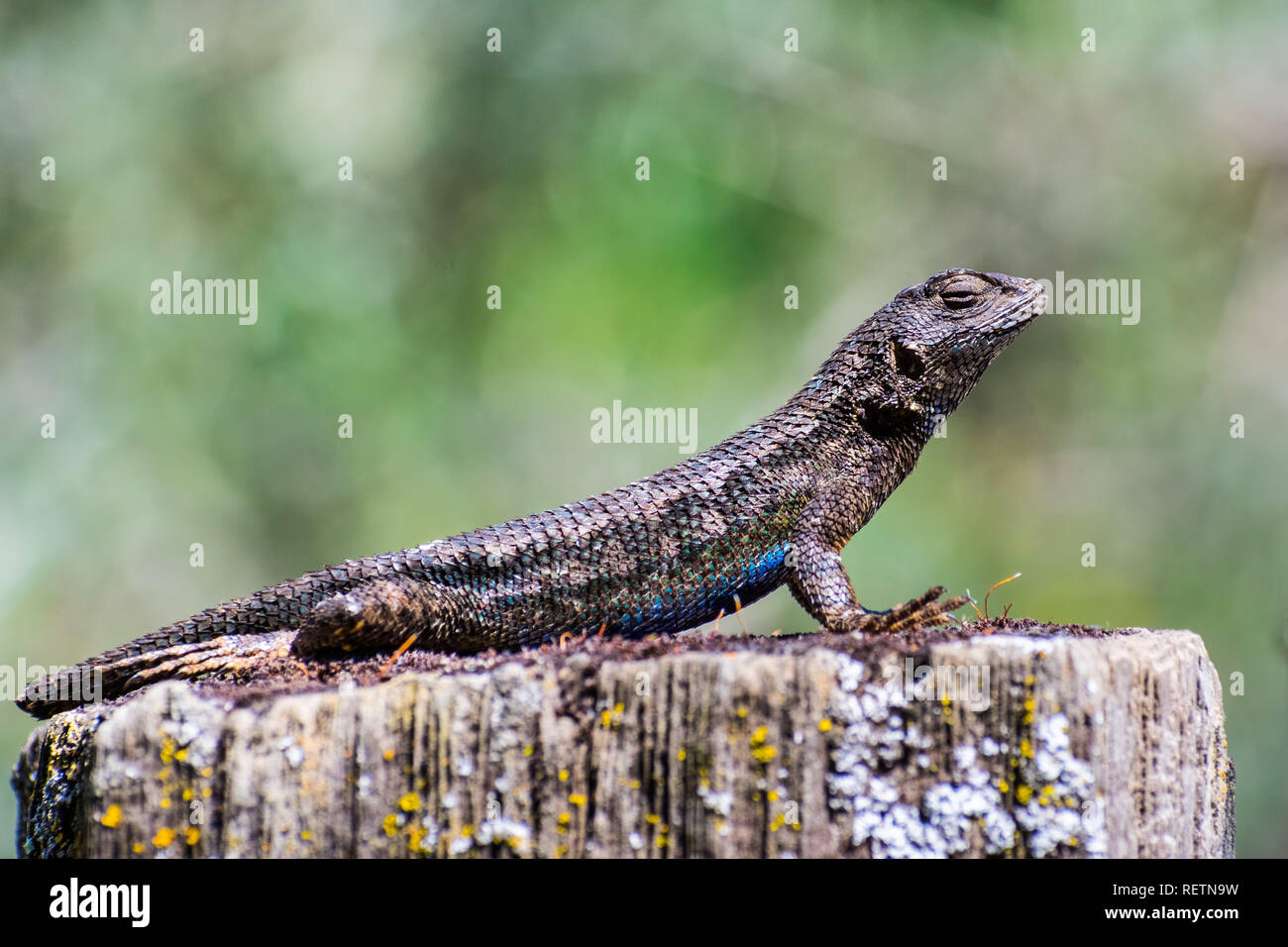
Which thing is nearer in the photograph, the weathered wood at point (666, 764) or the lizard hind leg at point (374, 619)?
the weathered wood at point (666, 764)

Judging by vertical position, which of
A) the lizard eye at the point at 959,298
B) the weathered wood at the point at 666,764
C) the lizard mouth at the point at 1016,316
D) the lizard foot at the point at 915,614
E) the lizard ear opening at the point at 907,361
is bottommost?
the weathered wood at the point at 666,764

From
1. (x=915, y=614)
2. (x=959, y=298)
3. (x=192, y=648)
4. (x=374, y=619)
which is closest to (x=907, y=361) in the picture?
(x=959, y=298)

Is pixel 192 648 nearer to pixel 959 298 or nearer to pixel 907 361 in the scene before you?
pixel 907 361

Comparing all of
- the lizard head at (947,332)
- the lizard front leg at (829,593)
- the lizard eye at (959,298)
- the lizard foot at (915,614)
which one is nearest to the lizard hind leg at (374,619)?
the lizard front leg at (829,593)

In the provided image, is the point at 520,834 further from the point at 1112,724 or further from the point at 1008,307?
the point at 1008,307

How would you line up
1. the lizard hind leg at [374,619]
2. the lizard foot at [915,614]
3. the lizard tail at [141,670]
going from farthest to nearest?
the lizard tail at [141,670]
the lizard hind leg at [374,619]
the lizard foot at [915,614]

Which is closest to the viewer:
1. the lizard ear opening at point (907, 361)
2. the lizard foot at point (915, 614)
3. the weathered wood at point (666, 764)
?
the weathered wood at point (666, 764)

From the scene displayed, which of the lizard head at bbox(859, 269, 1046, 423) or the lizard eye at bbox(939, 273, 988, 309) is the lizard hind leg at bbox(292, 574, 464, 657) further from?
the lizard eye at bbox(939, 273, 988, 309)
